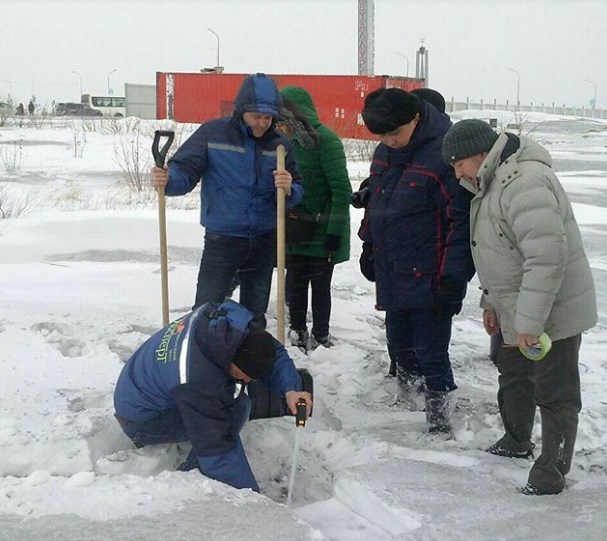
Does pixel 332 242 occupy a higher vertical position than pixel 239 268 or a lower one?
higher

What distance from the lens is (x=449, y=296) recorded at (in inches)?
130

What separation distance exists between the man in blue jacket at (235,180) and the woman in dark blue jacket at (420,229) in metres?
0.62

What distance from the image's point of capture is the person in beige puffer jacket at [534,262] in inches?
103

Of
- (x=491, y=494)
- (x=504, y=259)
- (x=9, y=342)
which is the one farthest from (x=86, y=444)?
(x=504, y=259)

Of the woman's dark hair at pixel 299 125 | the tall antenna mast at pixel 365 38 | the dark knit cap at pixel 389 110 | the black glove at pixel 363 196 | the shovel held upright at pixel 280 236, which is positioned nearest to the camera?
the dark knit cap at pixel 389 110

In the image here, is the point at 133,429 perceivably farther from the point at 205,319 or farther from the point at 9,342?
the point at 9,342

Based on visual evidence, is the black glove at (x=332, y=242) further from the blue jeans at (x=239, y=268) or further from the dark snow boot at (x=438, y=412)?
the dark snow boot at (x=438, y=412)

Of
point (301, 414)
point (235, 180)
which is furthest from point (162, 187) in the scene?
point (301, 414)

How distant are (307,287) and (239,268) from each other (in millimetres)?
797

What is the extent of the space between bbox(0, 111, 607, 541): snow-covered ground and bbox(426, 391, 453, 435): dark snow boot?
0.09 meters

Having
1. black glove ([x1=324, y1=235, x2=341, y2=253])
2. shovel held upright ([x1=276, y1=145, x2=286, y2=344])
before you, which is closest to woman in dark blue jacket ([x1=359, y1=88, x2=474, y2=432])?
shovel held upright ([x1=276, y1=145, x2=286, y2=344])

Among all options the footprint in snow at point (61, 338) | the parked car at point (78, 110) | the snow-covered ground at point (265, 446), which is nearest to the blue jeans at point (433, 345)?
the snow-covered ground at point (265, 446)

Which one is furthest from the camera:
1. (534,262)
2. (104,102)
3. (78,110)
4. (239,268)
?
(104,102)

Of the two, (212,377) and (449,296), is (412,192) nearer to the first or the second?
(449,296)
